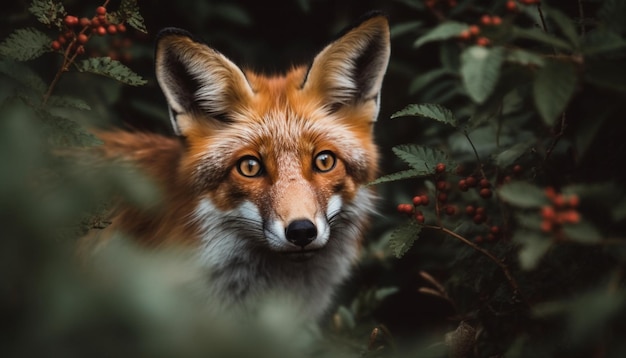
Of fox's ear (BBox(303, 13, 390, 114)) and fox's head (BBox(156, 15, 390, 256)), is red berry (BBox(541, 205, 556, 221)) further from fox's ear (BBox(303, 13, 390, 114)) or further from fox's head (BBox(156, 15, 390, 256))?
fox's ear (BBox(303, 13, 390, 114))

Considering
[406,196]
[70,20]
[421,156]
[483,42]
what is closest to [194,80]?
[70,20]

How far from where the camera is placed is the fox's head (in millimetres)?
2859

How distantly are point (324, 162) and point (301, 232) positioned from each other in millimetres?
539

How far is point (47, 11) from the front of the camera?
2.43 metres

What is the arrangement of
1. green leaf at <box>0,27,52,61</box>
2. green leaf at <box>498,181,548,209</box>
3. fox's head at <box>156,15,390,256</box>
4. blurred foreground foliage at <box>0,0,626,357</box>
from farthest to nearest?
fox's head at <box>156,15,390,256</box> → green leaf at <box>0,27,52,61</box> → green leaf at <box>498,181,548,209</box> → blurred foreground foliage at <box>0,0,626,357</box>

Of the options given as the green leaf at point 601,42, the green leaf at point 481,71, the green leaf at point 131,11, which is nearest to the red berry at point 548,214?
the green leaf at point 481,71

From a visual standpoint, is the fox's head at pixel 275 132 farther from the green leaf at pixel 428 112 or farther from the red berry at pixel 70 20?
the green leaf at pixel 428 112

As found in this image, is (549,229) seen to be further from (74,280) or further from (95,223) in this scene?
(95,223)

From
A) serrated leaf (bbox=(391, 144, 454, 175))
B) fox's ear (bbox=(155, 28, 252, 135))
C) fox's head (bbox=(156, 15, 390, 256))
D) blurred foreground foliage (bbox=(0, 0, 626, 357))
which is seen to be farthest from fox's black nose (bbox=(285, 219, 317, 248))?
fox's ear (bbox=(155, 28, 252, 135))

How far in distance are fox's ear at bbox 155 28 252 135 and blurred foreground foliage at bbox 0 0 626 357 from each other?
36cm

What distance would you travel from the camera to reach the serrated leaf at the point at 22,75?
8.04 ft

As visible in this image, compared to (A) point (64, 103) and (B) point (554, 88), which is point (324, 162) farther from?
(B) point (554, 88)

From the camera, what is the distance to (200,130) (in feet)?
10.3

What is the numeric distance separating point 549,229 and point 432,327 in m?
2.63
